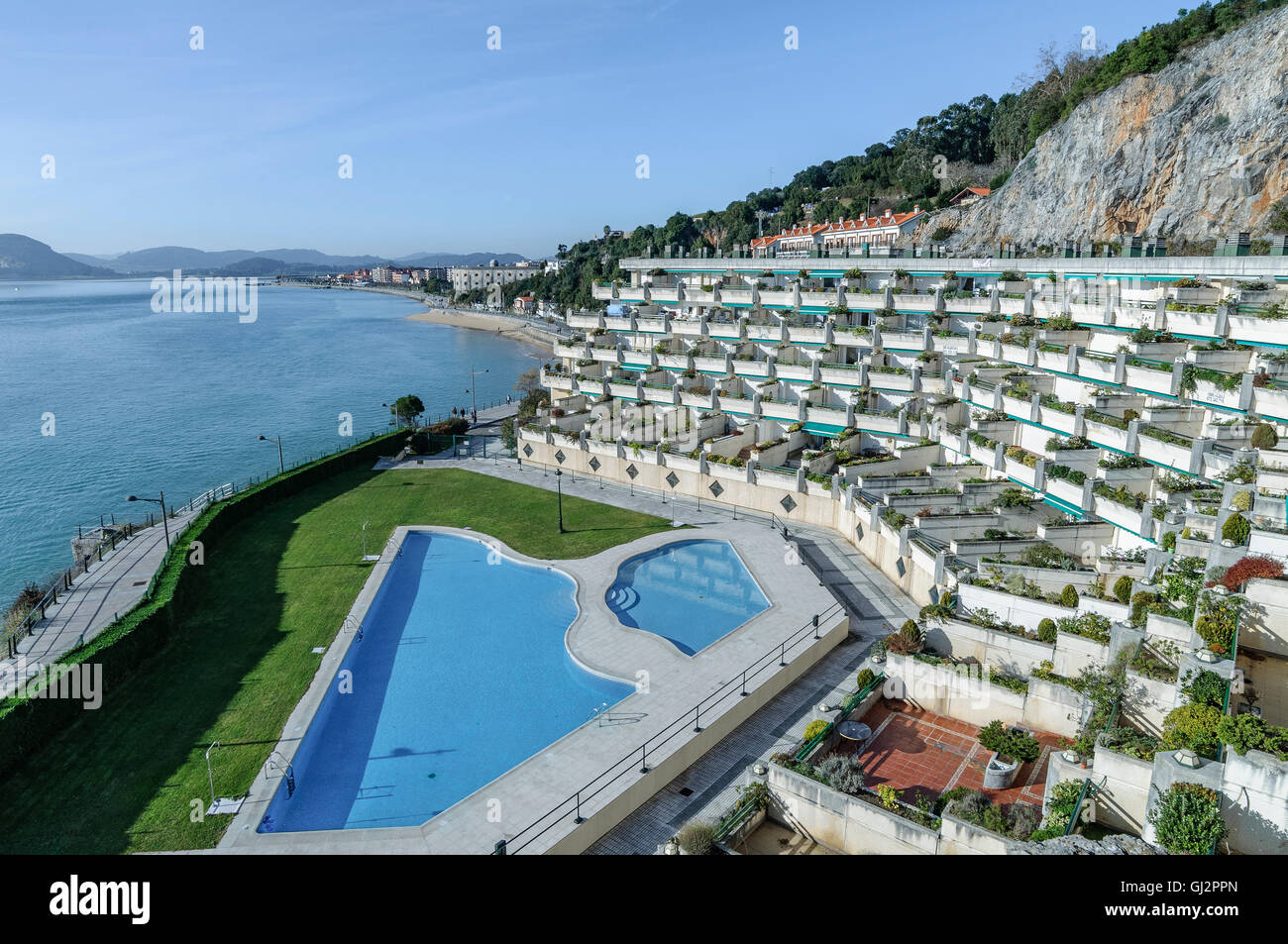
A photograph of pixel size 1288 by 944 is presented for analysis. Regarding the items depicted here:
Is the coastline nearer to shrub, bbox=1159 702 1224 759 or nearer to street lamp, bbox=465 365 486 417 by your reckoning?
street lamp, bbox=465 365 486 417

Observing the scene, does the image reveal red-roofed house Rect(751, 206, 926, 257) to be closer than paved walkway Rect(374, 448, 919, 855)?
No

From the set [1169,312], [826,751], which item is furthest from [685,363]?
[826,751]

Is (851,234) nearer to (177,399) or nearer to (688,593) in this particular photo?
(688,593)

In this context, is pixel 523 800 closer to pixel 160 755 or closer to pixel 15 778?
pixel 160 755

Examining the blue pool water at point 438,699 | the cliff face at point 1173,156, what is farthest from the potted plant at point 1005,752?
the cliff face at point 1173,156

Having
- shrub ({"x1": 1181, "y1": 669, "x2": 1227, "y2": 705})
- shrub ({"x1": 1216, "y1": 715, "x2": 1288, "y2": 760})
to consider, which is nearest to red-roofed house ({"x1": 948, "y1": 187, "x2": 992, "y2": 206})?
shrub ({"x1": 1181, "y1": 669, "x2": 1227, "y2": 705})

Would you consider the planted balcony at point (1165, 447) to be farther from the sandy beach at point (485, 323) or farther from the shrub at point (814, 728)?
the sandy beach at point (485, 323)

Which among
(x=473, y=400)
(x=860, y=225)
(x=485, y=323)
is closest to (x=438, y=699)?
(x=473, y=400)
